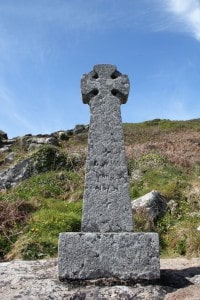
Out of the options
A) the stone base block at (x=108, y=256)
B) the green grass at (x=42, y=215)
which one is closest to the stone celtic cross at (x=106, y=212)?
the stone base block at (x=108, y=256)

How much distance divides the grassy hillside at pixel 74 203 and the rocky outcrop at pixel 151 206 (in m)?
0.17

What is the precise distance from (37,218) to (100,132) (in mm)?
6415

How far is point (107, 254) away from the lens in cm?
635

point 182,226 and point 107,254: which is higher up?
point 182,226

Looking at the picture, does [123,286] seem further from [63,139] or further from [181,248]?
[63,139]

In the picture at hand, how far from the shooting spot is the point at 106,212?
21.6 ft

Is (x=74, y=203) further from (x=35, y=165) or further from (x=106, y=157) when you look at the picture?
(x=106, y=157)

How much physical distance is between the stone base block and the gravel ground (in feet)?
0.41

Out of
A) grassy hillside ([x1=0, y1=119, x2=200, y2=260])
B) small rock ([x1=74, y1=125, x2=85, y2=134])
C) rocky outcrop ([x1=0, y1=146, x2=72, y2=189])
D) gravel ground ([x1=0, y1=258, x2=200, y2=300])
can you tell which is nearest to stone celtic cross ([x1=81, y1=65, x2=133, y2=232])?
gravel ground ([x1=0, y1=258, x2=200, y2=300])

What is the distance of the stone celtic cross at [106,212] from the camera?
6.30 m

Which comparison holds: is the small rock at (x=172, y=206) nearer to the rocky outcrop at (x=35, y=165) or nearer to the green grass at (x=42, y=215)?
the green grass at (x=42, y=215)

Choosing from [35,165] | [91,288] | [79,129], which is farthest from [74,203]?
[79,129]

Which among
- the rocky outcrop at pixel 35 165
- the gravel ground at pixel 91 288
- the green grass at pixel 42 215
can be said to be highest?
the rocky outcrop at pixel 35 165

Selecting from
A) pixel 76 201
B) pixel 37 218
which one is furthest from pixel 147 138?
pixel 37 218
